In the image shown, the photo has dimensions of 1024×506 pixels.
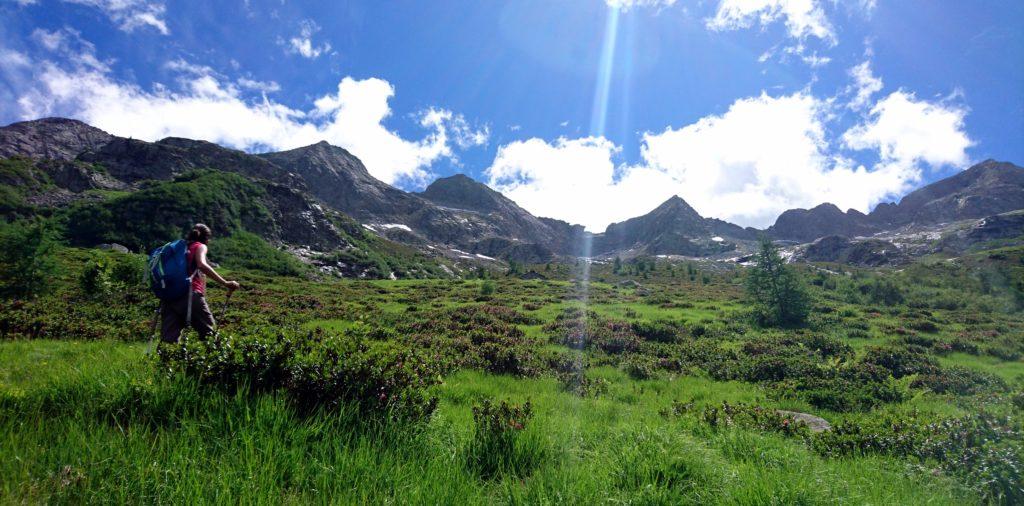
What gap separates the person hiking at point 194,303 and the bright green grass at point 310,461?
69.0 inches

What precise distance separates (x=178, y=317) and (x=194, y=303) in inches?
13.8

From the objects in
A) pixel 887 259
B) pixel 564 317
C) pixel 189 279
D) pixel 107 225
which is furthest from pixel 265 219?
pixel 887 259

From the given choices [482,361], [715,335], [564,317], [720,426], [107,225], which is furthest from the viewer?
[107,225]

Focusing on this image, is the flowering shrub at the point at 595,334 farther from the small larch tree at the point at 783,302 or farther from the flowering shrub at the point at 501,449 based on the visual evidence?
the flowering shrub at the point at 501,449

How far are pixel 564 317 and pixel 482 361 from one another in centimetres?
1254

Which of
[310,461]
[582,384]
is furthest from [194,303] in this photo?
[582,384]

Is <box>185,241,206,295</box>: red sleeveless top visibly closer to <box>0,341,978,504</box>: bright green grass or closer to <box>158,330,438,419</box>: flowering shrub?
<box>0,341,978,504</box>: bright green grass

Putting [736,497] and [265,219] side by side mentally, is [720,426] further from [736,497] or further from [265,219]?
[265,219]

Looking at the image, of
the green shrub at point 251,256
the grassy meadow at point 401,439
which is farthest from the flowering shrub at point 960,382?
the green shrub at point 251,256

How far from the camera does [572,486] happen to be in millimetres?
3617

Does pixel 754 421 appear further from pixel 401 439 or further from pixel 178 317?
pixel 178 317

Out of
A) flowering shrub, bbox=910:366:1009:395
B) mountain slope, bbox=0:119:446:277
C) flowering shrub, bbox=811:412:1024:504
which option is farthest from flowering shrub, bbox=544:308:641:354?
mountain slope, bbox=0:119:446:277

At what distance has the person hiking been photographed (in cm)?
701

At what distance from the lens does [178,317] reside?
7.09m
